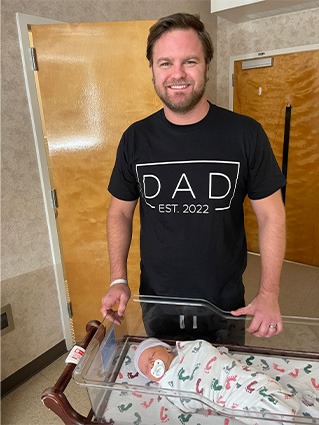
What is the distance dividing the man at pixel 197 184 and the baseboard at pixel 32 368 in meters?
1.19

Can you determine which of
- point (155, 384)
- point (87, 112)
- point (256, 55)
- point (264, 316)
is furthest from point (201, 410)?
point (256, 55)

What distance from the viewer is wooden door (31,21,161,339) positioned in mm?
1899

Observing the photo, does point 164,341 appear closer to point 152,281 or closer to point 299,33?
point 152,281

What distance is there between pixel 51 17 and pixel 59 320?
1819mm

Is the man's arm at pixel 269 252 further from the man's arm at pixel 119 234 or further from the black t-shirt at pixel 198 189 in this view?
the man's arm at pixel 119 234

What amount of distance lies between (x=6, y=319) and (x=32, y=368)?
0.41 meters

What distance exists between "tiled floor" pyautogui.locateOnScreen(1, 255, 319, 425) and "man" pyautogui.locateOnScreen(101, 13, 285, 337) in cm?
102

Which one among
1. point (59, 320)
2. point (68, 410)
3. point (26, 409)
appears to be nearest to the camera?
point (68, 410)

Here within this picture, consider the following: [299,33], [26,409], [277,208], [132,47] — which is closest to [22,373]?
[26,409]

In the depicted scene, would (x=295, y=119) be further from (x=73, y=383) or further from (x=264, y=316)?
(x=73, y=383)

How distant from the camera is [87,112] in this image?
2021 mm

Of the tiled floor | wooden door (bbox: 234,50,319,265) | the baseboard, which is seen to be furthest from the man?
wooden door (bbox: 234,50,319,265)

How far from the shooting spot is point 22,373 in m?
2.07

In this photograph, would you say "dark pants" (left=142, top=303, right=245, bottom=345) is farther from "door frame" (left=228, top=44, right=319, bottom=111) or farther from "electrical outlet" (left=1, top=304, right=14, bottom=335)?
"door frame" (left=228, top=44, right=319, bottom=111)
